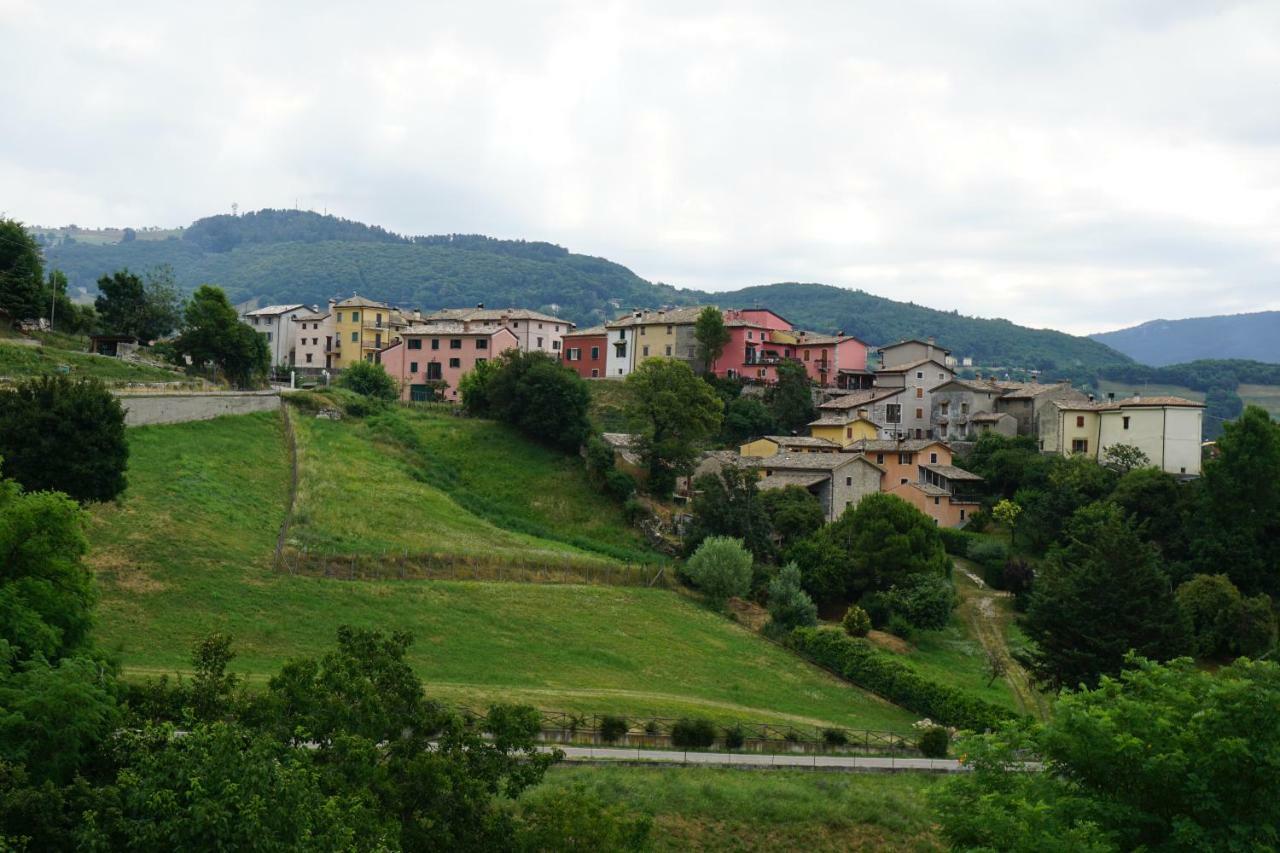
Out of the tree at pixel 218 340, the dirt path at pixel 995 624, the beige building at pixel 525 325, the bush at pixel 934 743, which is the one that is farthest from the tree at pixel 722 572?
the beige building at pixel 525 325

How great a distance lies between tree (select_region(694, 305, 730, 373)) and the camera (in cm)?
9456

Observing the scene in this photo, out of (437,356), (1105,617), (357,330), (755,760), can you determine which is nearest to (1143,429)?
(1105,617)

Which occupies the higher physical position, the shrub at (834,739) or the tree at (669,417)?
the tree at (669,417)

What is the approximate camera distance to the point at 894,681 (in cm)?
4841

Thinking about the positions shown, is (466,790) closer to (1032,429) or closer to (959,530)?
(959,530)

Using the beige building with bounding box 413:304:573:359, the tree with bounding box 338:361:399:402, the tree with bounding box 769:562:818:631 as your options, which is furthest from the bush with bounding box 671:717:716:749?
the beige building with bounding box 413:304:573:359

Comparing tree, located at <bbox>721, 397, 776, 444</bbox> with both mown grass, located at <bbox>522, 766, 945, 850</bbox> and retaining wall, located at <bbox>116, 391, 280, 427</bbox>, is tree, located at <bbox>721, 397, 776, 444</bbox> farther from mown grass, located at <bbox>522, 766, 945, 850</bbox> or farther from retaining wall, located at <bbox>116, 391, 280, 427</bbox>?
mown grass, located at <bbox>522, 766, 945, 850</bbox>

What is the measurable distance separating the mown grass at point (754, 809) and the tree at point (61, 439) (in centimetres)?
2311

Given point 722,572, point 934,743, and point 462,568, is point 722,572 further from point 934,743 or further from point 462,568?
point 934,743

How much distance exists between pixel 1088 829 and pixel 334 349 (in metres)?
102

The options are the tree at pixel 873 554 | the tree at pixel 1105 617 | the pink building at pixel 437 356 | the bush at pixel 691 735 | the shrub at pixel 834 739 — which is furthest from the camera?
the pink building at pixel 437 356

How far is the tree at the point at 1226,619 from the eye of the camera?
5800 centimetres

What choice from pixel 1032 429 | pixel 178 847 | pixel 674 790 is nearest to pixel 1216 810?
pixel 674 790

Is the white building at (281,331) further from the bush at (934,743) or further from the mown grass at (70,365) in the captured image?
the bush at (934,743)
